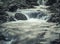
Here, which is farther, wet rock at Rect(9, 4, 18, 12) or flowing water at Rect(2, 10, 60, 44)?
wet rock at Rect(9, 4, 18, 12)

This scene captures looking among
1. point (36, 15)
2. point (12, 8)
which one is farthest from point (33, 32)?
point (12, 8)

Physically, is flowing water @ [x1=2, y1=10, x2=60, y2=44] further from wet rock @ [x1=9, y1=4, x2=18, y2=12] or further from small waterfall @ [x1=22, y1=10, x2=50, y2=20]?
wet rock @ [x1=9, y1=4, x2=18, y2=12]

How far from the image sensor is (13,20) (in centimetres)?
1922

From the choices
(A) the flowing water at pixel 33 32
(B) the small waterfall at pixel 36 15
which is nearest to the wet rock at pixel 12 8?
(B) the small waterfall at pixel 36 15

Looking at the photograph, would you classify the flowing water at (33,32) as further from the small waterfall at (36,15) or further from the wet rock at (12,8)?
the wet rock at (12,8)

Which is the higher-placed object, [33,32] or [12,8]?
[12,8]

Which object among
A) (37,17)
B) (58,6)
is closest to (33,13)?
(37,17)

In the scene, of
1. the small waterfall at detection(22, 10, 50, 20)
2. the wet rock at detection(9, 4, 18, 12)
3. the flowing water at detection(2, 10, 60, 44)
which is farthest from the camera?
the wet rock at detection(9, 4, 18, 12)

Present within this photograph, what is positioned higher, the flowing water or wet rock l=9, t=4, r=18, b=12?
wet rock l=9, t=4, r=18, b=12

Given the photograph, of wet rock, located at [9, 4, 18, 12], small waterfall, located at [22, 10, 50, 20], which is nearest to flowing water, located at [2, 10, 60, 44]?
small waterfall, located at [22, 10, 50, 20]

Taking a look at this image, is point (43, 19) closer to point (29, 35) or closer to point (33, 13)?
point (33, 13)

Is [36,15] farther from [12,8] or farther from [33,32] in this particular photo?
[33,32]

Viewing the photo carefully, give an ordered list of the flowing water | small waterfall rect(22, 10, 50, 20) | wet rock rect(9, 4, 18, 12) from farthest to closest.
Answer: wet rock rect(9, 4, 18, 12) < small waterfall rect(22, 10, 50, 20) < the flowing water

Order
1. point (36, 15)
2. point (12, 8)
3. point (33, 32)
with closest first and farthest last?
point (33, 32), point (36, 15), point (12, 8)
